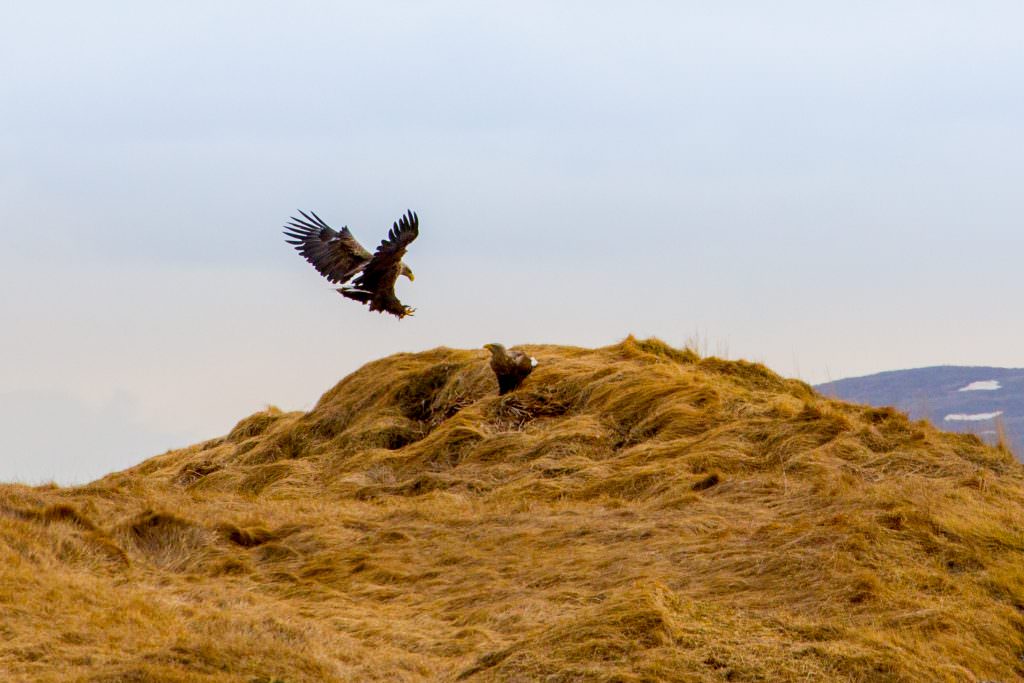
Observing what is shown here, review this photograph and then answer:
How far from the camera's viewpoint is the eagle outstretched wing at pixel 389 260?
14.1m

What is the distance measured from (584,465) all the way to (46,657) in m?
6.32

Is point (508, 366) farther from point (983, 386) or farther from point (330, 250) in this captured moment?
point (983, 386)

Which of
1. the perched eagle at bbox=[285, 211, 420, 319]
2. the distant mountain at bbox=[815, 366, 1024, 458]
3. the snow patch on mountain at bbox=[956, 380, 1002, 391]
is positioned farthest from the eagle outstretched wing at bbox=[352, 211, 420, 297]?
the snow patch on mountain at bbox=[956, 380, 1002, 391]

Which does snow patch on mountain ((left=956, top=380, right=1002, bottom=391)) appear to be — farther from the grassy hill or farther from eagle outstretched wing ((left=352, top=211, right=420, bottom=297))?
eagle outstretched wing ((left=352, top=211, right=420, bottom=297))

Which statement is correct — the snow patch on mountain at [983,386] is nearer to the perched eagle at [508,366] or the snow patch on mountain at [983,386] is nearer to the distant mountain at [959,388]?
the distant mountain at [959,388]

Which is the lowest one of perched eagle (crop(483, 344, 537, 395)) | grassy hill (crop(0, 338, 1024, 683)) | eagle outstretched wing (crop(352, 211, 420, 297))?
grassy hill (crop(0, 338, 1024, 683))

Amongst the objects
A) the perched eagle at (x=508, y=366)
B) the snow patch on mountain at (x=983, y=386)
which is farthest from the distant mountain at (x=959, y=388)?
the perched eagle at (x=508, y=366)

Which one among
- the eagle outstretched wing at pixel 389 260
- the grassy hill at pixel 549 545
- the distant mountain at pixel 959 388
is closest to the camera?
the grassy hill at pixel 549 545

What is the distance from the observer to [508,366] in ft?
51.1

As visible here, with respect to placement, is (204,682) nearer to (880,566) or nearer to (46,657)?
(46,657)

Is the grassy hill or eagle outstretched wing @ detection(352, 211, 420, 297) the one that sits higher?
eagle outstretched wing @ detection(352, 211, 420, 297)

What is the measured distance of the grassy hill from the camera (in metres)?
8.30

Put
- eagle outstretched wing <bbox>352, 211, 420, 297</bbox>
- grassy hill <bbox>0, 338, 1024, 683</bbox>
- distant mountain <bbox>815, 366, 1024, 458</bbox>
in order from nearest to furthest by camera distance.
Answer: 1. grassy hill <bbox>0, 338, 1024, 683</bbox>
2. eagle outstretched wing <bbox>352, 211, 420, 297</bbox>
3. distant mountain <bbox>815, 366, 1024, 458</bbox>

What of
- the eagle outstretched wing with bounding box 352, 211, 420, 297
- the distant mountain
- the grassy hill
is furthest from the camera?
the distant mountain
